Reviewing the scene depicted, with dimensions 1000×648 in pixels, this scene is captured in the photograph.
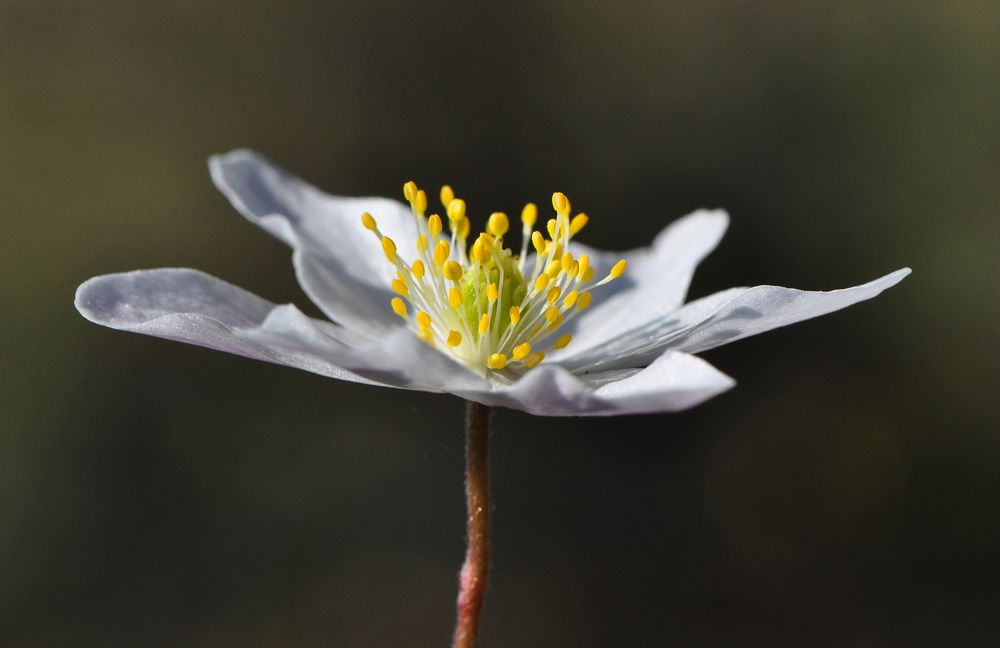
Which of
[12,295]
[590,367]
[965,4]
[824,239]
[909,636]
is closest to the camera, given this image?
[590,367]

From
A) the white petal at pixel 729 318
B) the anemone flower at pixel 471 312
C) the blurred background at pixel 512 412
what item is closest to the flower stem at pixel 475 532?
the anemone flower at pixel 471 312

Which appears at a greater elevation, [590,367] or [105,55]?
[105,55]

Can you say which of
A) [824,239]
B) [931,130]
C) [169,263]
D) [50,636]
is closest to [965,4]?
[931,130]

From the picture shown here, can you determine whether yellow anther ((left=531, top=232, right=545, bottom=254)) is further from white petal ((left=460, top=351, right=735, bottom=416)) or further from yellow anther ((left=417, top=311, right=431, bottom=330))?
white petal ((left=460, top=351, right=735, bottom=416))

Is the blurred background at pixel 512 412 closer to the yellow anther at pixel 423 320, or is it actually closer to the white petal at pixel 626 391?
the yellow anther at pixel 423 320

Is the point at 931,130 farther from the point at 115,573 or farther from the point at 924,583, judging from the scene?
the point at 115,573

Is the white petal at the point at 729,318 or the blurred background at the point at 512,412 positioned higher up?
the blurred background at the point at 512,412

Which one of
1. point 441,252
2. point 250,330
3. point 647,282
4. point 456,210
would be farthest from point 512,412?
point 250,330
